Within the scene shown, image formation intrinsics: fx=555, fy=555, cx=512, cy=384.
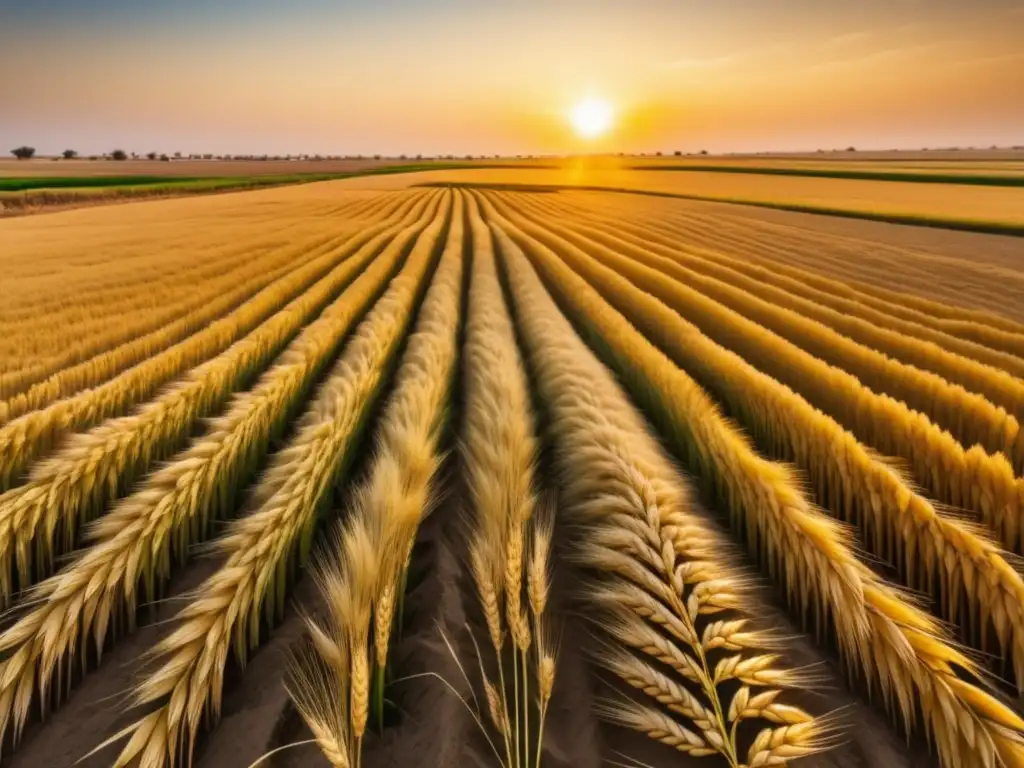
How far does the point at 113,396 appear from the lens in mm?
3709

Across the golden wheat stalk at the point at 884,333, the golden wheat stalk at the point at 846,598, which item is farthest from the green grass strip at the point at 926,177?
the golden wheat stalk at the point at 846,598

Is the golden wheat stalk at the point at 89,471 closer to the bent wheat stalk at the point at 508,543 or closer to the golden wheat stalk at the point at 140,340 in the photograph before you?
the golden wheat stalk at the point at 140,340

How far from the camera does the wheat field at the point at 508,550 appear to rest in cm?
156

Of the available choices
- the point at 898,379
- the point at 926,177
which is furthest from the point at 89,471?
the point at 926,177

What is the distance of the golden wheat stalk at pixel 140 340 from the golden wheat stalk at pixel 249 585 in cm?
172

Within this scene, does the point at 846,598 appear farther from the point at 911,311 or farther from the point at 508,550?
the point at 911,311

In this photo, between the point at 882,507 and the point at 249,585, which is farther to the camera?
the point at 882,507

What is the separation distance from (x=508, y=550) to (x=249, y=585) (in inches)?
34.3

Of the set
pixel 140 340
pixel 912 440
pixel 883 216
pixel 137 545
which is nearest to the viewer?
pixel 137 545

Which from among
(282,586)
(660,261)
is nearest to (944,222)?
(660,261)

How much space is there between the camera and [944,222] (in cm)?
2066

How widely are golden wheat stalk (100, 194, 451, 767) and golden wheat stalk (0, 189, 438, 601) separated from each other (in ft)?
2.19

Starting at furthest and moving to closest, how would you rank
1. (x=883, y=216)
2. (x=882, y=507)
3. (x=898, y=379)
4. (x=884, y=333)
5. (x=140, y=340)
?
(x=883, y=216)
(x=884, y=333)
(x=140, y=340)
(x=898, y=379)
(x=882, y=507)

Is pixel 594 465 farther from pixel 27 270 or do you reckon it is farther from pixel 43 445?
pixel 27 270
